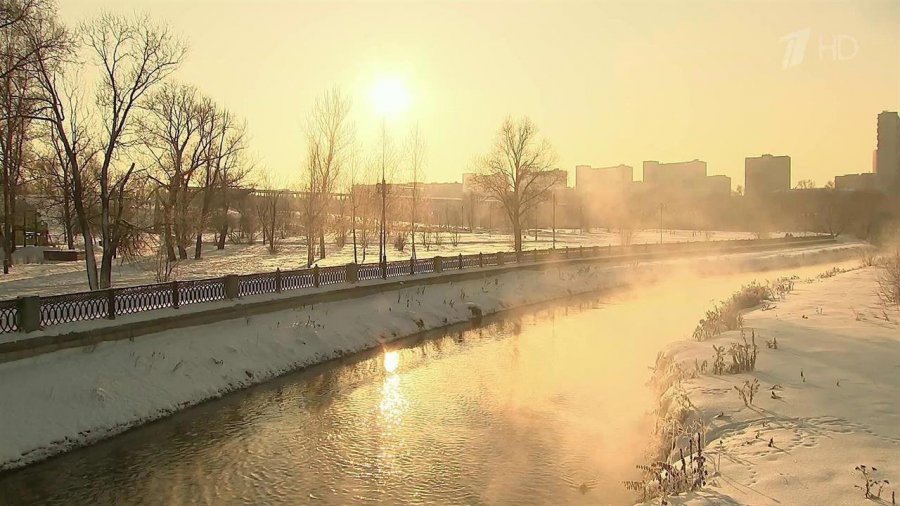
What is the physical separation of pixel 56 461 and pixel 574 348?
15547mm

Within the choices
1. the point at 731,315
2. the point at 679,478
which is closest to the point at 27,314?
the point at 679,478

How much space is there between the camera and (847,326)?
52.1ft

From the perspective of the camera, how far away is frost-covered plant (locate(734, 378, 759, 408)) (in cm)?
1050

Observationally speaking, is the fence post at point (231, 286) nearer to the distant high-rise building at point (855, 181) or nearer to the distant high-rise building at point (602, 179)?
the distant high-rise building at point (602, 179)

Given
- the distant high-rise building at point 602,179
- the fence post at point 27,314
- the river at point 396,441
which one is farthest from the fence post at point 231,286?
the distant high-rise building at point 602,179

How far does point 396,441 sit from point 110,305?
843 cm

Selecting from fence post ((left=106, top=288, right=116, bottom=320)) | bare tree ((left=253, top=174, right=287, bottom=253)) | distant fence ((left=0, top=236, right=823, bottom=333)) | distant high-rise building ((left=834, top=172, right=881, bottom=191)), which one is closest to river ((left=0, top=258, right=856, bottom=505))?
fence post ((left=106, top=288, right=116, bottom=320))

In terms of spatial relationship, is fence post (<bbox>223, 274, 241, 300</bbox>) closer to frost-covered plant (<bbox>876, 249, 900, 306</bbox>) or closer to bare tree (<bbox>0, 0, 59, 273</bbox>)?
bare tree (<bbox>0, 0, 59, 273</bbox>)

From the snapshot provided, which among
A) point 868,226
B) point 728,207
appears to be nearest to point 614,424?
point 868,226

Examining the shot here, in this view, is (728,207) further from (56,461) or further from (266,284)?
(56,461)

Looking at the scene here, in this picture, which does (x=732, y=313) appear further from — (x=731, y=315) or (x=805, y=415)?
(x=805, y=415)

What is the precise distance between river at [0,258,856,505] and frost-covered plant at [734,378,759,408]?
2.15 meters

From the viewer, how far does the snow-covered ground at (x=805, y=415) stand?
A: 7.49m

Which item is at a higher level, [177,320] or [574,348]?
[177,320]
